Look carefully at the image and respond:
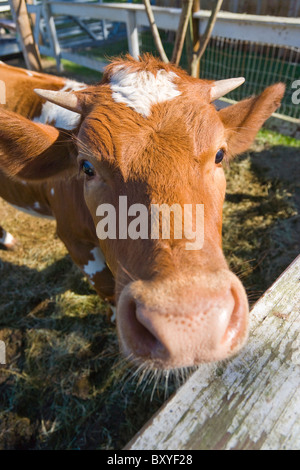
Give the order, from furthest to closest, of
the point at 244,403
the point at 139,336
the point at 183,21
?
the point at 183,21, the point at 139,336, the point at 244,403

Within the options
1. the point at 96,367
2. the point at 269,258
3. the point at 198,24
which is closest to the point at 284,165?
the point at 269,258

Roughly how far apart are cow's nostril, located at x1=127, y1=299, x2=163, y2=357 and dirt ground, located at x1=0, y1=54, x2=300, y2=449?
0.82 meters

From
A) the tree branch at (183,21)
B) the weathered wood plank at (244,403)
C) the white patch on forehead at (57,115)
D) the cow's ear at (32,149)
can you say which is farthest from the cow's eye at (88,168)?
the tree branch at (183,21)

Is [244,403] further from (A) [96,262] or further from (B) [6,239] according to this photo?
(B) [6,239]

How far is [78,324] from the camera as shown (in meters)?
3.07

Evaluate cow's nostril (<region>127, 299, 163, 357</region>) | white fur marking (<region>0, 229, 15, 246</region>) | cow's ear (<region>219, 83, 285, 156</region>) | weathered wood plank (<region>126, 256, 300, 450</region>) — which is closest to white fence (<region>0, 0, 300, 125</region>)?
cow's ear (<region>219, 83, 285, 156</region>)

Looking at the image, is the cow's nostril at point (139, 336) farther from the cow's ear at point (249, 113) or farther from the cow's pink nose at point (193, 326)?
the cow's ear at point (249, 113)

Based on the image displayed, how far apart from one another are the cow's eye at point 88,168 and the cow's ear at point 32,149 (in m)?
0.29

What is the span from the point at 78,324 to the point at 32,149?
5.84 feet

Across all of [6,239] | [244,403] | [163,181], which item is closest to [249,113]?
[163,181]

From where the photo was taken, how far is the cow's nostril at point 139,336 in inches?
43.9

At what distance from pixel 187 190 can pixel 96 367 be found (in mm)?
2007
